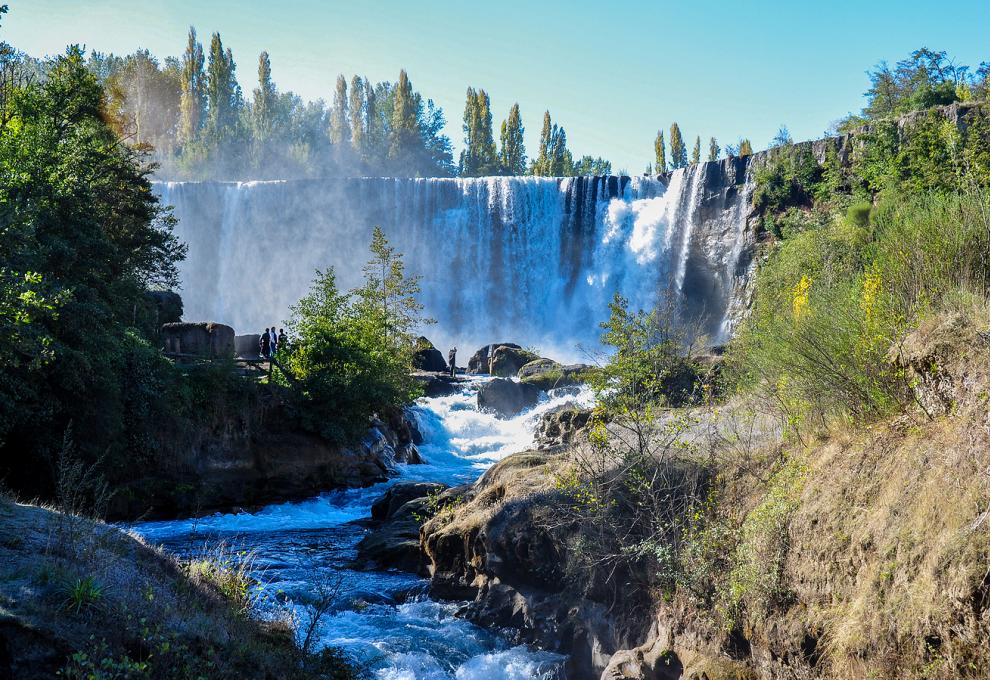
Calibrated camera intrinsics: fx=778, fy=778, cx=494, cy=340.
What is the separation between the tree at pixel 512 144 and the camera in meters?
90.2

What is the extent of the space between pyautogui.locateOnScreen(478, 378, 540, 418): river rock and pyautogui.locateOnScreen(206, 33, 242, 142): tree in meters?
66.7

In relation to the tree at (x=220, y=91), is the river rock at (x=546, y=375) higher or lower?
lower

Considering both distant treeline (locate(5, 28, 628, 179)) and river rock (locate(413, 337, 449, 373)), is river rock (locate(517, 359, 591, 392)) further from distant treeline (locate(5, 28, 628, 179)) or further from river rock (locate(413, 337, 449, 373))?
distant treeline (locate(5, 28, 628, 179))

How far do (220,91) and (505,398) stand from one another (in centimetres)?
7213

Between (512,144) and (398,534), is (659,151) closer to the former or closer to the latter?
(512,144)

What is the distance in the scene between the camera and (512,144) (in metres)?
90.7

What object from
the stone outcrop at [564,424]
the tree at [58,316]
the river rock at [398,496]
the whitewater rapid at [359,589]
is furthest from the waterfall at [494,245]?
the tree at [58,316]

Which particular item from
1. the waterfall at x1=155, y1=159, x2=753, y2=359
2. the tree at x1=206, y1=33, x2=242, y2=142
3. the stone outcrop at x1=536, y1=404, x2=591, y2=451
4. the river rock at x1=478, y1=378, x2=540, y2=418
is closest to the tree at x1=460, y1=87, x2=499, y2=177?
the tree at x1=206, y1=33, x2=242, y2=142

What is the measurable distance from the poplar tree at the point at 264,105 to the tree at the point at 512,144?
1052 inches

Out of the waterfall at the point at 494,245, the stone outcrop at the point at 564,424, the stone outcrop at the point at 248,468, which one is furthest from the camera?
the waterfall at the point at 494,245

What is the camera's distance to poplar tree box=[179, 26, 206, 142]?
88.0 metres

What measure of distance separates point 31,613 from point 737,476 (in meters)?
6.61

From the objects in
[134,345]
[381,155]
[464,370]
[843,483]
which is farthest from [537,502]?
[381,155]

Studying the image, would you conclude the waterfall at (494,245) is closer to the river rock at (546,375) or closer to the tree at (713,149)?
the river rock at (546,375)
